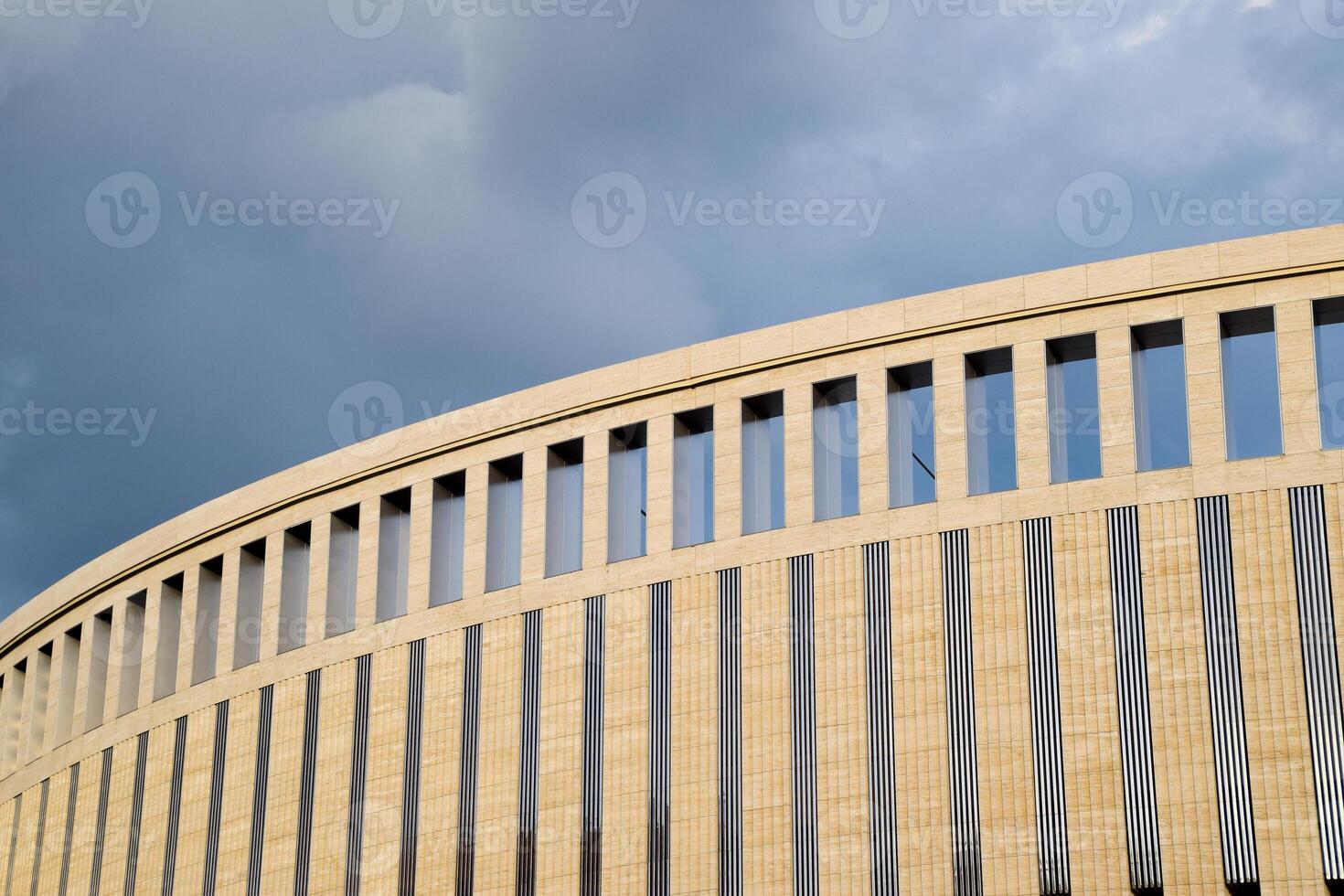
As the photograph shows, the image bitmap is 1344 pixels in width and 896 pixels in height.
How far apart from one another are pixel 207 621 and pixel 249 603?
2.01m

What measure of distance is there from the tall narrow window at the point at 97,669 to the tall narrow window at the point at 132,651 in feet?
3.68

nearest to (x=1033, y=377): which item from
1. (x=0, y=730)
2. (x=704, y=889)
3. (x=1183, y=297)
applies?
(x=1183, y=297)

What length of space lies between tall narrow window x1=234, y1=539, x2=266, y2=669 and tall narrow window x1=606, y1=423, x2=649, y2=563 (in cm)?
1289

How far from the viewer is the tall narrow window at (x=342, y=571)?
176 ft

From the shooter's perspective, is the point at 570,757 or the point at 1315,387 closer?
the point at 1315,387

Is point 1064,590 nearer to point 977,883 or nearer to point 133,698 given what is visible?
point 977,883

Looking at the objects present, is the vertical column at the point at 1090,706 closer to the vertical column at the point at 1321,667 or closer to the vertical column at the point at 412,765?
the vertical column at the point at 1321,667

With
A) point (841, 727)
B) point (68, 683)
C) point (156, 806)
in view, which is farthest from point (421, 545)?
point (68, 683)

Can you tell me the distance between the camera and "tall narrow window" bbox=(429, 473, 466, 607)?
51656mm

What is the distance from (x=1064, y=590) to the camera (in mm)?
41844

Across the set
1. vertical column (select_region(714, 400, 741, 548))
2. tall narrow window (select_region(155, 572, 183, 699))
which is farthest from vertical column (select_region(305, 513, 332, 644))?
vertical column (select_region(714, 400, 741, 548))

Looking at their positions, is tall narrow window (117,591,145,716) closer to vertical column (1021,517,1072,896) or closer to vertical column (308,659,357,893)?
vertical column (308,659,357,893)

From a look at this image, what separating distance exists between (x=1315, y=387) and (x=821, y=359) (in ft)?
39.7

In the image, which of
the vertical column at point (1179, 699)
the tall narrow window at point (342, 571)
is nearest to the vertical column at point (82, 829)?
the tall narrow window at point (342, 571)
